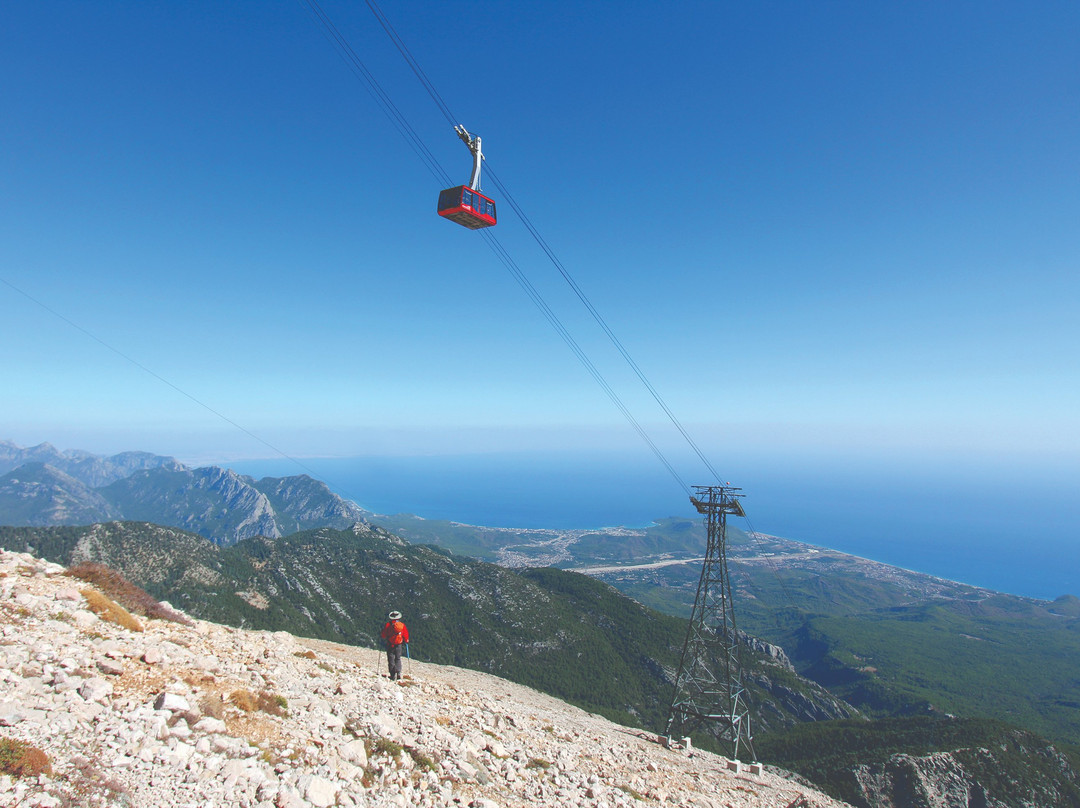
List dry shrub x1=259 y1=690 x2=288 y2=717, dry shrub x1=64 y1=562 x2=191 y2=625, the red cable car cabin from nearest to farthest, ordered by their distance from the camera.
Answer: dry shrub x1=259 y1=690 x2=288 y2=717 < dry shrub x1=64 y1=562 x2=191 y2=625 < the red cable car cabin

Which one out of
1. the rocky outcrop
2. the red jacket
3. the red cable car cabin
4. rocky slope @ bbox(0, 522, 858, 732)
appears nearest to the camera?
the red jacket

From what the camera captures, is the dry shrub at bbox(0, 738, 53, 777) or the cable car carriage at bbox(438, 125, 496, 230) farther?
the cable car carriage at bbox(438, 125, 496, 230)

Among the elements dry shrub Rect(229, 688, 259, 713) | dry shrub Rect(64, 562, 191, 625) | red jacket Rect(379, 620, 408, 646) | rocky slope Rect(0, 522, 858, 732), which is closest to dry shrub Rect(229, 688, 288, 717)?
dry shrub Rect(229, 688, 259, 713)

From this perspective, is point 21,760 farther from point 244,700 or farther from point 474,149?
point 474,149

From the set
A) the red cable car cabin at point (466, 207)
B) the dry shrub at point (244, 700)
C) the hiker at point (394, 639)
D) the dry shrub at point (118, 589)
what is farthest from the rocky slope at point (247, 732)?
the red cable car cabin at point (466, 207)

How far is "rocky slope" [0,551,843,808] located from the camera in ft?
30.2

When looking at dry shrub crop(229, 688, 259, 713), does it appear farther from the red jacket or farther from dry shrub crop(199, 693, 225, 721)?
the red jacket

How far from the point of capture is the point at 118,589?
18656 mm

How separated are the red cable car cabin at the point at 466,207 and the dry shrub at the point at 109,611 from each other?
20482mm

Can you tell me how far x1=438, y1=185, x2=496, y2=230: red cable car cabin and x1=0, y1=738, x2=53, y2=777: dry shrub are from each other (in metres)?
21.4

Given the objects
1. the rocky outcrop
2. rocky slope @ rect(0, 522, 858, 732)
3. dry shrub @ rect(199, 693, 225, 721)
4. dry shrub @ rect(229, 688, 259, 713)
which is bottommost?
rocky slope @ rect(0, 522, 858, 732)

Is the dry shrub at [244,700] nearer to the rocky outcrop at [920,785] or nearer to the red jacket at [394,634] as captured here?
the red jacket at [394,634]

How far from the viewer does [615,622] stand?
129 m

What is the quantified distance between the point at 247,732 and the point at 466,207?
20958 millimetres
